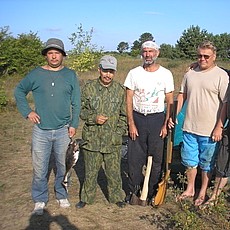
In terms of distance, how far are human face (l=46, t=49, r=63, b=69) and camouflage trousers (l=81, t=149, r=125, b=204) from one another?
1092mm

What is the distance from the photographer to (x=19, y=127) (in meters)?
9.30

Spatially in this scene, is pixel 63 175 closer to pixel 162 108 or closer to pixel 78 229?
pixel 78 229

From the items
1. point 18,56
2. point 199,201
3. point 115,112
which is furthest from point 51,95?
point 18,56

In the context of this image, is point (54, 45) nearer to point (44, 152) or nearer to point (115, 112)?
point (115, 112)

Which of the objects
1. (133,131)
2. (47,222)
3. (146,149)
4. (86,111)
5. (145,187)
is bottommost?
(47,222)

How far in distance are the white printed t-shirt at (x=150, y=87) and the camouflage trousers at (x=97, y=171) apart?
67cm

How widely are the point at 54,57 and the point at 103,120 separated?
891mm

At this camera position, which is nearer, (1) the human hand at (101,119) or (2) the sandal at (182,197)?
(1) the human hand at (101,119)

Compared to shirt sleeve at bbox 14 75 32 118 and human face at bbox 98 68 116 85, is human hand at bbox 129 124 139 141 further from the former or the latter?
shirt sleeve at bbox 14 75 32 118

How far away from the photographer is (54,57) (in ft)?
12.6

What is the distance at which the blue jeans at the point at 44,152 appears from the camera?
4.02 metres

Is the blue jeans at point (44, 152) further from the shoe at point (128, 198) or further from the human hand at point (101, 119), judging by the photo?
the shoe at point (128, 198)

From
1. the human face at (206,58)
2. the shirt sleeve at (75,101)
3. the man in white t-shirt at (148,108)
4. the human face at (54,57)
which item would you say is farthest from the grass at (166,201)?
the human face at (54,57)

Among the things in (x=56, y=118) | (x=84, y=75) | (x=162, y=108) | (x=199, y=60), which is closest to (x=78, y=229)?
(x=56, y=118)
